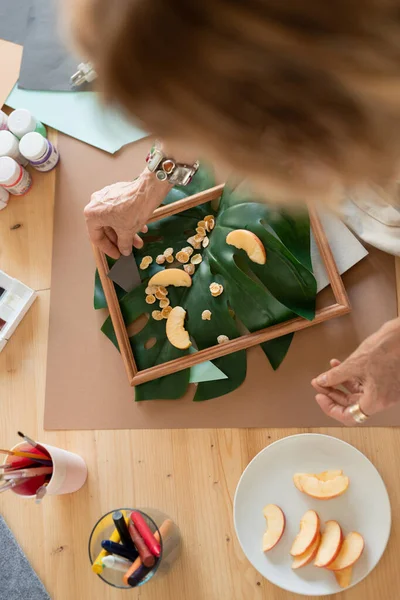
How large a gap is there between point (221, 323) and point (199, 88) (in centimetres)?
51

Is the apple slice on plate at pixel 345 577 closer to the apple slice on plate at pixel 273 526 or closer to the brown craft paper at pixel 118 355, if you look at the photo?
the apple slice on plate at pixel 273 526

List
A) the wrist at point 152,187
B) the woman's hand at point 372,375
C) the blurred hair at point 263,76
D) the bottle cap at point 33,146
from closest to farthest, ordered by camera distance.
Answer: the blurred hair at point 263,76
the woman's hand at point 372,375
the wrist at point 152,187
the bottle cap at point 33,146

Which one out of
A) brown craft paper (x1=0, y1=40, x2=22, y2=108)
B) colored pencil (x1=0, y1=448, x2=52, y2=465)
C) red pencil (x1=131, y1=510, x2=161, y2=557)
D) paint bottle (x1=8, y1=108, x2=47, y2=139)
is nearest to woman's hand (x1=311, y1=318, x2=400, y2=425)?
red pencil (x1=131, y1=510, x2=161, y2=557)

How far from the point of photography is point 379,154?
0.40 m

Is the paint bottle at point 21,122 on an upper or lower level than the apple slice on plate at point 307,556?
upper

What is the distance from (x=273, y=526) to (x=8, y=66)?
90 cm

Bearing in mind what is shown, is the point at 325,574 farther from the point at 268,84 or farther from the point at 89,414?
the point at 268,84

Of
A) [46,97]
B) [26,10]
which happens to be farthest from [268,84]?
[26,10]

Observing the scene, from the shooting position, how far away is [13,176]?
3.12ft

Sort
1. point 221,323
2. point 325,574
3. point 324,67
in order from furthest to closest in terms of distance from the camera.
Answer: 1. point 221,323
2. point 325,574
3. point 324,67

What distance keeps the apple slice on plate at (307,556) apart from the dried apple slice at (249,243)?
1.27ft

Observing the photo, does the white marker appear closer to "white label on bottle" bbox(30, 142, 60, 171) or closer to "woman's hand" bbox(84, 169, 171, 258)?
"woman's hand" bbox(84, 169, 171, 258)

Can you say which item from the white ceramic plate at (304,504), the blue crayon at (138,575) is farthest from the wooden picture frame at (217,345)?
the blue crayon at (138,575)

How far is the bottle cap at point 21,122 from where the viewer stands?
0.96 metres
